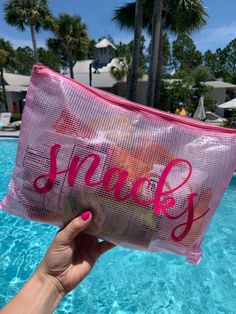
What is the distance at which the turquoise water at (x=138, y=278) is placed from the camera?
10.4ft

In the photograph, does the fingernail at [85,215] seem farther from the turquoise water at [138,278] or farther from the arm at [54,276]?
the turquoise water at [138,278]

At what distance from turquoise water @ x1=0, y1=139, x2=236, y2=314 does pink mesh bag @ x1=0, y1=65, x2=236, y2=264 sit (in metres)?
2.28

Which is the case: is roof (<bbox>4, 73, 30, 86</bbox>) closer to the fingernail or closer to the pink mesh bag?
the pink mesh bag

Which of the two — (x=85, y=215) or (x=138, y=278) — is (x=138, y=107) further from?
(x=138, y=278)

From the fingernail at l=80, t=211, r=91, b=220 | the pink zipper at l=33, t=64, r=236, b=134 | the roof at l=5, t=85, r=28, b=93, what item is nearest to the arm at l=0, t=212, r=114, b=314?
the fingernail at l=80, t=211, r=91, b=220

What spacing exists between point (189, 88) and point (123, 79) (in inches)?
206

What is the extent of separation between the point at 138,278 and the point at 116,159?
9.12ft

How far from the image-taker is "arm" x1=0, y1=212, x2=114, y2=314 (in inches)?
44.6

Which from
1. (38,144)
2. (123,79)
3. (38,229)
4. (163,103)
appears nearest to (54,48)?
(123,79)

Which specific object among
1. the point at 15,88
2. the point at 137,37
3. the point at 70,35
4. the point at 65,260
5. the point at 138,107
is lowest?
the point at 15,88

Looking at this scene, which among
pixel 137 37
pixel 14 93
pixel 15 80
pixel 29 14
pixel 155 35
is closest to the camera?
pixel 155 35

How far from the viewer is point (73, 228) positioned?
4.02ft

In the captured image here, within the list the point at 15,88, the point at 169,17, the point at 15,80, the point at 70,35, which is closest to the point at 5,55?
the point at 15,88

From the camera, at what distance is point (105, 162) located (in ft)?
4.13
